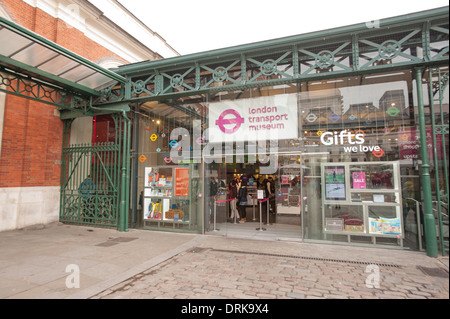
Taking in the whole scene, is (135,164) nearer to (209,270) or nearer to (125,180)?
(125,180)

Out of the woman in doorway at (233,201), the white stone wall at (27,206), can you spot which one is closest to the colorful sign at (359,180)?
the woman in doorway at (233,201)

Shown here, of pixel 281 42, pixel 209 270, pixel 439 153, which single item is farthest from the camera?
pixel 281 42

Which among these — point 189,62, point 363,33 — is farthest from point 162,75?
point 363,33

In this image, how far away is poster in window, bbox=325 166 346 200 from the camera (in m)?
7.21

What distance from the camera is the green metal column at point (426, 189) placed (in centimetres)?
601

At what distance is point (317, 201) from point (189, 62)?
19.1ft

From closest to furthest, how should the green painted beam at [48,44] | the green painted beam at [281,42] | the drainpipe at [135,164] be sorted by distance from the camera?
the green painted beam at [48,44] < the green painted beam at [281,42] < the drainpipe at [135,164]

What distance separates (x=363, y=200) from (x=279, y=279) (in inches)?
149

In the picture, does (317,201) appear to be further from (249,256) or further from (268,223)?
(268,223)

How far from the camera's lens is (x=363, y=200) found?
7.03 m

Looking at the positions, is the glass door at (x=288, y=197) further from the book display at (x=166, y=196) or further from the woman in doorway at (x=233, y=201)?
the book display at (x=166, y=196)

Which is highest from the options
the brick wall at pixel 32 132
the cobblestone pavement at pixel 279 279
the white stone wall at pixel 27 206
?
the brick wall at pixel 32 132

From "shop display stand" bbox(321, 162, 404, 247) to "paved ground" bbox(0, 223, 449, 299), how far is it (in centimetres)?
56

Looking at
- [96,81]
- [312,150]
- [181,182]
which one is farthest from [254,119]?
[96,81]
